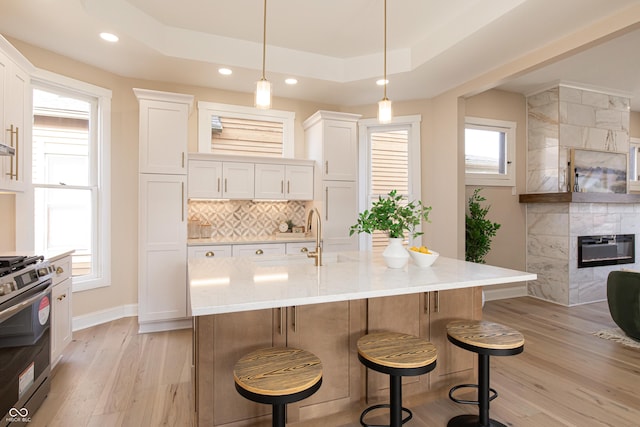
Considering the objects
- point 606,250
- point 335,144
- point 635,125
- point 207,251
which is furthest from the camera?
point 635,125

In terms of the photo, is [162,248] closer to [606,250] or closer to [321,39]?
[321,39]

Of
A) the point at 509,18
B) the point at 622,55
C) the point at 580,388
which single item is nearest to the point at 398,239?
the point at 580,388

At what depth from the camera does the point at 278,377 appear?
1.46 m

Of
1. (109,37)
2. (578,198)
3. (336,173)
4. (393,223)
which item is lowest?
(393,223)

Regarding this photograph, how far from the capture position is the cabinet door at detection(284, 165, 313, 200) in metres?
4.48

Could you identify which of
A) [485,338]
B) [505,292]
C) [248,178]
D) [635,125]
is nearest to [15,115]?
[248,178]

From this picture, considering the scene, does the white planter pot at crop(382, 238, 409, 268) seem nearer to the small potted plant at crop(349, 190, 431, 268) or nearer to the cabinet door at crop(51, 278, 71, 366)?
the small potted plant at crop(349, 190, 431, 268)

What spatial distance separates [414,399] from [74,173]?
159 inches

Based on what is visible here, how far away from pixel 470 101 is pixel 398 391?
442 cm

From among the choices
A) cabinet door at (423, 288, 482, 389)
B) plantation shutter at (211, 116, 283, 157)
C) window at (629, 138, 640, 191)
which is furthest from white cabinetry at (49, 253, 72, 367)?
window at (629, 138, 640, 191)

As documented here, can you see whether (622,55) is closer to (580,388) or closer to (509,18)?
(509,18)

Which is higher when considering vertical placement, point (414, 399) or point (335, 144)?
point (335, 144)

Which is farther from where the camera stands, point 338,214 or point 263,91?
point 338,214

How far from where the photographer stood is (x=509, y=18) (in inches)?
111
